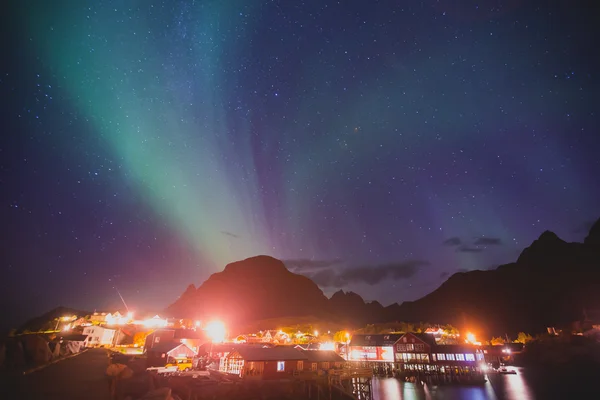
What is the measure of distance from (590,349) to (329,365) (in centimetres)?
9091

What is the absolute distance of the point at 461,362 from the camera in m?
68.2

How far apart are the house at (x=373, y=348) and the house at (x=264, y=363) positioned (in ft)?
129

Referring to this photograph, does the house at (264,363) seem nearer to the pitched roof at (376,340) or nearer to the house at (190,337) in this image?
the house at (190,337)

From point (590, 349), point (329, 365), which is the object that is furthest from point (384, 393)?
point (590, 349)

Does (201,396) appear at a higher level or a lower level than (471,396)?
higher

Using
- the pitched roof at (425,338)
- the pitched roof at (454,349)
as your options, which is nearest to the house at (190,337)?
the pitched roof at (425,338)

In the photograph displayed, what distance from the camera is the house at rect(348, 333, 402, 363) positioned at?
3088 inches

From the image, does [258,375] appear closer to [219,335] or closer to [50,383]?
[50,383]

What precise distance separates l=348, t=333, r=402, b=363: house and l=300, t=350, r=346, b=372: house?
30.2 m

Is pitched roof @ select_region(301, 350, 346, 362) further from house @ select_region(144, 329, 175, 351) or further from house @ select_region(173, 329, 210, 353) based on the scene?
house @ select_region(144, 329, 175, 351)

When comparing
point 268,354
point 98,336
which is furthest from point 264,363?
point 98,336

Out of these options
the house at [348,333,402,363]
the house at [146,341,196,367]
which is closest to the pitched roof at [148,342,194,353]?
the house at [146,341,196,367]

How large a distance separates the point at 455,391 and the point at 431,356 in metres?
15.5

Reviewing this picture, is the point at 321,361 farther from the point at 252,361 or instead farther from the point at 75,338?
the point at 75,338
